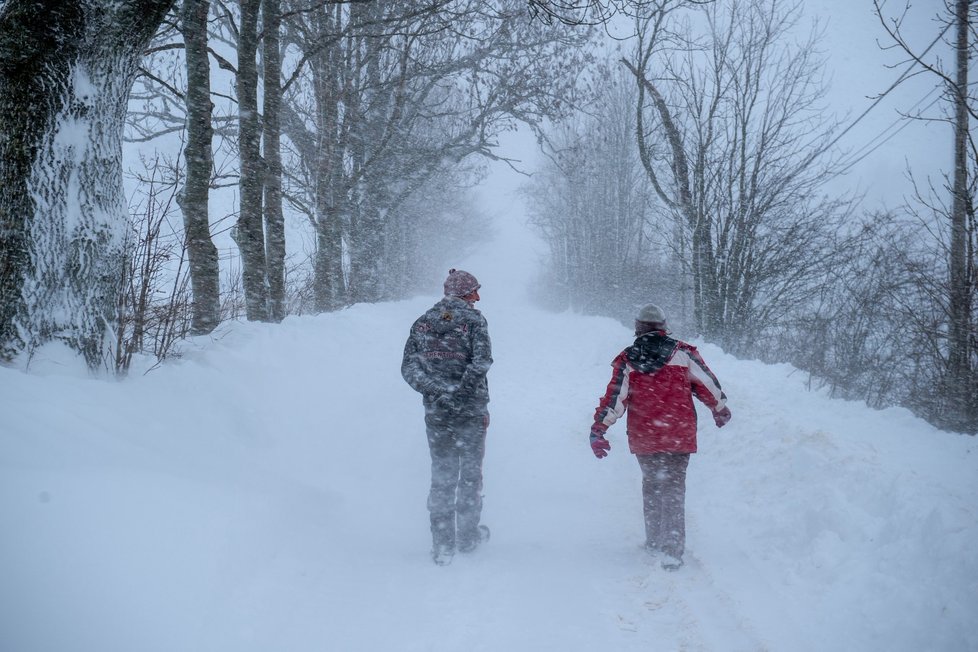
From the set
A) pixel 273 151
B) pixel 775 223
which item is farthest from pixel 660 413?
pixel 775 223

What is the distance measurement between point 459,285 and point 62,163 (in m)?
2.68

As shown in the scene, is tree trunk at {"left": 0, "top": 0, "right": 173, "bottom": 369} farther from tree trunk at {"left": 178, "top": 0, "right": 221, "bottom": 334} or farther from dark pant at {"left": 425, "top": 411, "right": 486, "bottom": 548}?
dark pant at {"left": 425, "top": 411, "right": 486, "bottom": 548}

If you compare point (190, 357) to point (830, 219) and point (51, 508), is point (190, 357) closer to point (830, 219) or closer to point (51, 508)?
point (51, 508)

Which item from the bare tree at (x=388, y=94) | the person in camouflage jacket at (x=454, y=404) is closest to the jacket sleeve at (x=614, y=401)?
the person in camouflage jacket at (x=454, y=404)

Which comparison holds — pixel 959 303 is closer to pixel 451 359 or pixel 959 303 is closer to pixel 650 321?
pixel 650 321

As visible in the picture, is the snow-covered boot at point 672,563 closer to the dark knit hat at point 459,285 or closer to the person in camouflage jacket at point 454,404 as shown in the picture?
the person in camouflage jacket at point 454,404

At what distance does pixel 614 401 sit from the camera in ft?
13.2

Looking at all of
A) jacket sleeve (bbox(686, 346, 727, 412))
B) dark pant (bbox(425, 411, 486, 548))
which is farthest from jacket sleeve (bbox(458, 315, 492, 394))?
jacket sleeve (bbox(686, 346, 727, 412))

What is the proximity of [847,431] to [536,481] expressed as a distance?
3.20 metres

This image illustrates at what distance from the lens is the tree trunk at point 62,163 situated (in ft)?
9.38

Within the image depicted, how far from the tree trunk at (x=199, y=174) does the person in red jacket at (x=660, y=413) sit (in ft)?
15.1

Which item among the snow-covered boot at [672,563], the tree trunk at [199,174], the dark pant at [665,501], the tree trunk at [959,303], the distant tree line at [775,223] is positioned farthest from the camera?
the distant tree line at [775,223]

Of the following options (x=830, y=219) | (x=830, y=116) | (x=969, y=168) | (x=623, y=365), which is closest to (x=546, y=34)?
(x=830, y=116)

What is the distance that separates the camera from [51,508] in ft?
7.04
